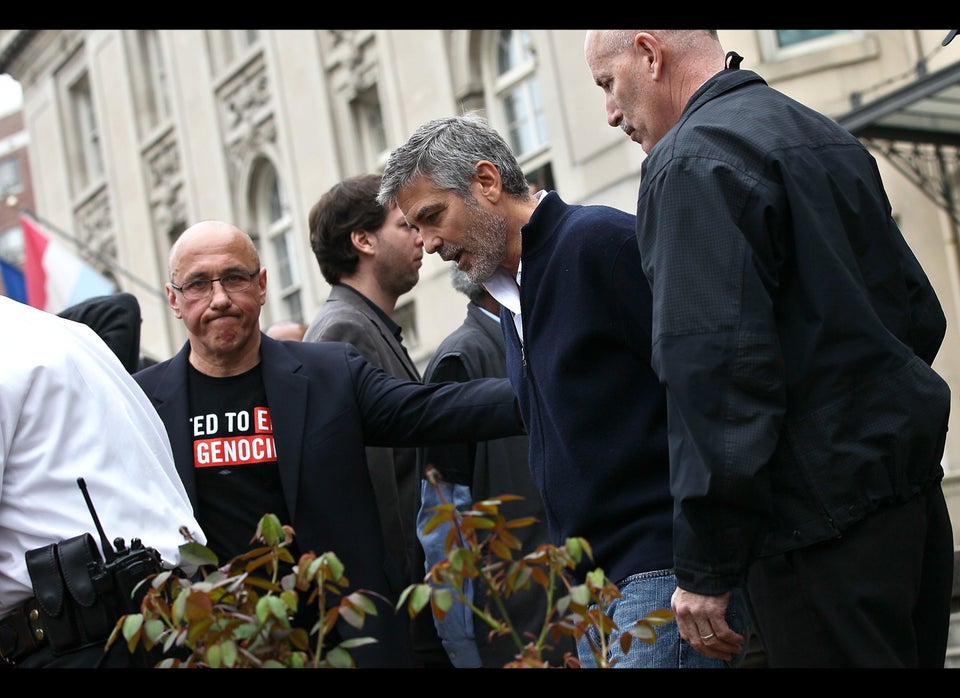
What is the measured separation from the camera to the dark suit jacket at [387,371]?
5.40 metres

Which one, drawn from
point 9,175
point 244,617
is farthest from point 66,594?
point 9,175

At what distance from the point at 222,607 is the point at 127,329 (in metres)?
3.28

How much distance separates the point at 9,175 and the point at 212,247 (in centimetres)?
4740

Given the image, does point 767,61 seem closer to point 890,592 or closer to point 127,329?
point 127,329

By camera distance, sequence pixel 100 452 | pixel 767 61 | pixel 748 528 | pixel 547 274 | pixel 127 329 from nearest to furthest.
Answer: pixel 748 528, pixel 100 452, pixel 547 274, pixel 127 329, pixel 767 61

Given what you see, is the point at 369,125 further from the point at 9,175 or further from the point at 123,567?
the point at 9,175

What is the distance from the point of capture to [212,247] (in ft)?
16.2

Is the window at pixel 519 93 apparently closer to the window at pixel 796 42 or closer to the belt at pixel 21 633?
the window at pixel 796 42

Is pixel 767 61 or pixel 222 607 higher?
pixel 767 61

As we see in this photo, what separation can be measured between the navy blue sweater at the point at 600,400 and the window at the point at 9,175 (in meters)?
47.8

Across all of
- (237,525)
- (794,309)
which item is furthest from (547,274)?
(237,525)

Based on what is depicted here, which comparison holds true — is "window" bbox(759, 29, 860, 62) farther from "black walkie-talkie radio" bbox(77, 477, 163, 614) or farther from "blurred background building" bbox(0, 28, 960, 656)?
"black walkie-talkie radio" bbox(77, 477, 163, 614)

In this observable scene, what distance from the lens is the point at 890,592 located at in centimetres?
296

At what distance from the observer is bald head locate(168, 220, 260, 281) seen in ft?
16.2
